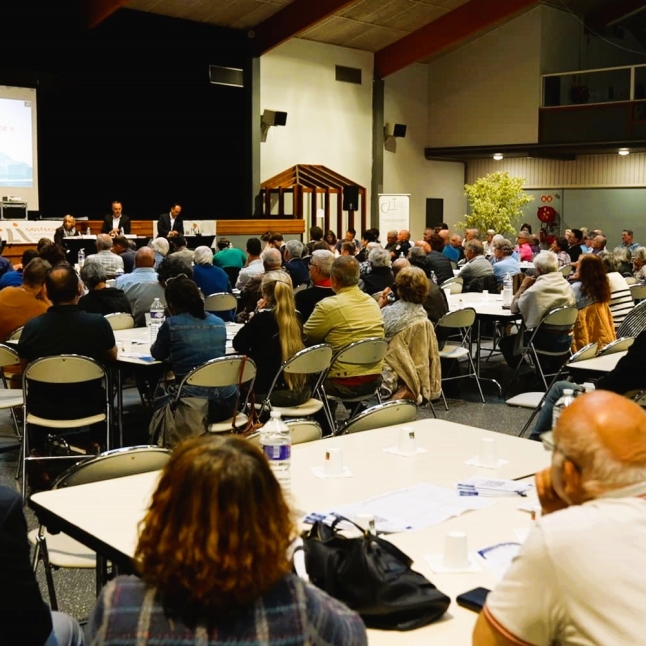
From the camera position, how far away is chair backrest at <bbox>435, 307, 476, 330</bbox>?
773cm

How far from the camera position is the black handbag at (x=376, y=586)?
2.17m

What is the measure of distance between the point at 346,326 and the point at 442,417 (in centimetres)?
157

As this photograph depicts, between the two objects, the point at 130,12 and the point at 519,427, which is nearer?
the point at 519,427

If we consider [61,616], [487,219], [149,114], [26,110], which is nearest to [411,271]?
[61,616]

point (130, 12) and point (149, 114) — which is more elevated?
point (130, 12)

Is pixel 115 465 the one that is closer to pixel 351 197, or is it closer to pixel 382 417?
pixel 382 417

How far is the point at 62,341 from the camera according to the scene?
18.1 feet

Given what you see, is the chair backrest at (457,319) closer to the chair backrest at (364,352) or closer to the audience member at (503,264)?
the chair backrest at (364,352)

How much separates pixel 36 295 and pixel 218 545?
5.42 m

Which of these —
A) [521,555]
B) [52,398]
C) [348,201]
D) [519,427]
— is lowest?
[519,427]

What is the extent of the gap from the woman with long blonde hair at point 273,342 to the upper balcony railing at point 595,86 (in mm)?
15541

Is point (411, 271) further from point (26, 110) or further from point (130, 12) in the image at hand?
point (130, 12)

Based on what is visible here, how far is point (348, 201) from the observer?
19656mm

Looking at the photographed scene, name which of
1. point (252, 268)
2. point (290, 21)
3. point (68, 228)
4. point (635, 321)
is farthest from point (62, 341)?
point (290, 21)
